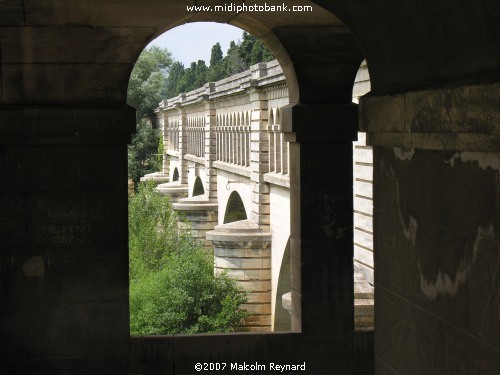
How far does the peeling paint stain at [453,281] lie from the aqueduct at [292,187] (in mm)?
21

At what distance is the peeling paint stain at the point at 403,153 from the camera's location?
21.3 feet

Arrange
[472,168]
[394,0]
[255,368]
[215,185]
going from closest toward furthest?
[472,168], [394,0], [255,368], [215,185]

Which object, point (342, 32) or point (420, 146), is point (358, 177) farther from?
point (420, 146)

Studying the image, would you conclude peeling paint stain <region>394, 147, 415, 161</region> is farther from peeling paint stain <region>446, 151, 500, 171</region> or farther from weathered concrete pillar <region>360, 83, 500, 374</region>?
peeling paint stain <region>446, 151, 500, 171</region>

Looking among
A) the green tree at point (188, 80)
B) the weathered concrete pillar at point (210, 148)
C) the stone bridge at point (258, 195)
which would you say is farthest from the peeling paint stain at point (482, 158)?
the green tree at point (188, 80)

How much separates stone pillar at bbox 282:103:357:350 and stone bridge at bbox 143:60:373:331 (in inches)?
8.6

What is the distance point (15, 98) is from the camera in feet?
35.2

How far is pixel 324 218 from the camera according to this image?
12.4 metres

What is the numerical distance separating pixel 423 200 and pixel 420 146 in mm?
364

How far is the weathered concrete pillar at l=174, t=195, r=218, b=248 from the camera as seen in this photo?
47.7 meters

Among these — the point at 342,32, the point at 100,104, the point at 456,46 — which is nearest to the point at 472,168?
the point at 456,46

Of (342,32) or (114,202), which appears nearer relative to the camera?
(114,202)

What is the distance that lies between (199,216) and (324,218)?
118 feet

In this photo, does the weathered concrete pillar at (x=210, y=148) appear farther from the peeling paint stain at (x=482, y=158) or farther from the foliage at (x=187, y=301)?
the peeling paint stain at (x=482, y=158)
